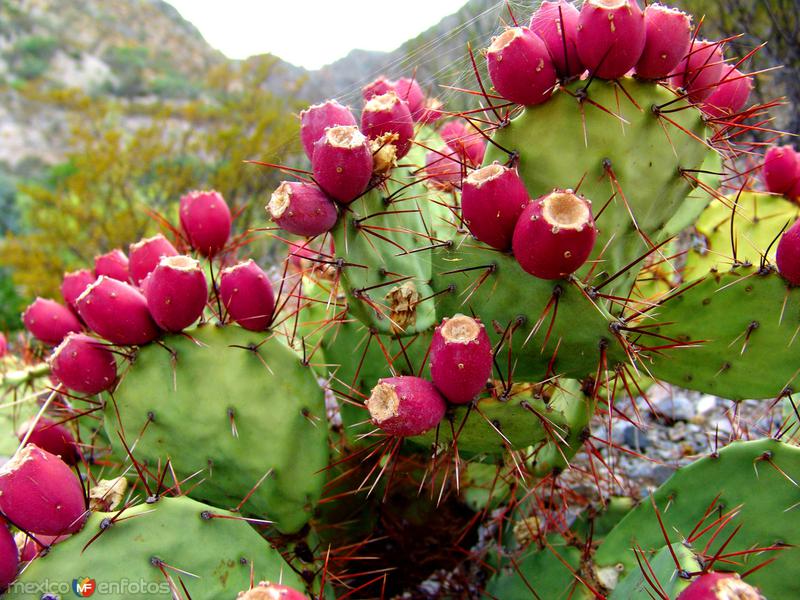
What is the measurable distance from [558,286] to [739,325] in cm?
45

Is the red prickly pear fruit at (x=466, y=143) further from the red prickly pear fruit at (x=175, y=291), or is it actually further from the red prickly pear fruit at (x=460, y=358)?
the red prickly pear fruit at (x=175, y=291)

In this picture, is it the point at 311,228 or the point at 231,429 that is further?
the point at 231,429

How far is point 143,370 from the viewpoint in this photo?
1.31 m

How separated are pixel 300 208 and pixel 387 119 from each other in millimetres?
308

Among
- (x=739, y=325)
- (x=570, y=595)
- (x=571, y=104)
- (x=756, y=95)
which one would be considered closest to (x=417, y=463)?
(x=570, y=595)

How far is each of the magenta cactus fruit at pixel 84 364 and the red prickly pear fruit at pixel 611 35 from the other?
1082 mm

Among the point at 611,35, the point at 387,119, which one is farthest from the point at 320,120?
the point at 611,35

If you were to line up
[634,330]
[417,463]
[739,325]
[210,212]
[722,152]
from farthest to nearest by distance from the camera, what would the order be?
[210,212] < [417,463] < [722,152] < [739,325] < [634,330]

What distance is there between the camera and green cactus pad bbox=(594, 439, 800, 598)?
1.11 meters

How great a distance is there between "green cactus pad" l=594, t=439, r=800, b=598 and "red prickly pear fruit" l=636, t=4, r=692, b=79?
2.38 feet

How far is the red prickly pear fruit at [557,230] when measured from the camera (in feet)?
2.96

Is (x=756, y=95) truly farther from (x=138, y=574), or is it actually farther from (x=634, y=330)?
(x=138, y=574)

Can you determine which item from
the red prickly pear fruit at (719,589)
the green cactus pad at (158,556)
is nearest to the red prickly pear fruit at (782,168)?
the red prickly pear fruit at (719,589)

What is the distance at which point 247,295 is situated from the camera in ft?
4.38
